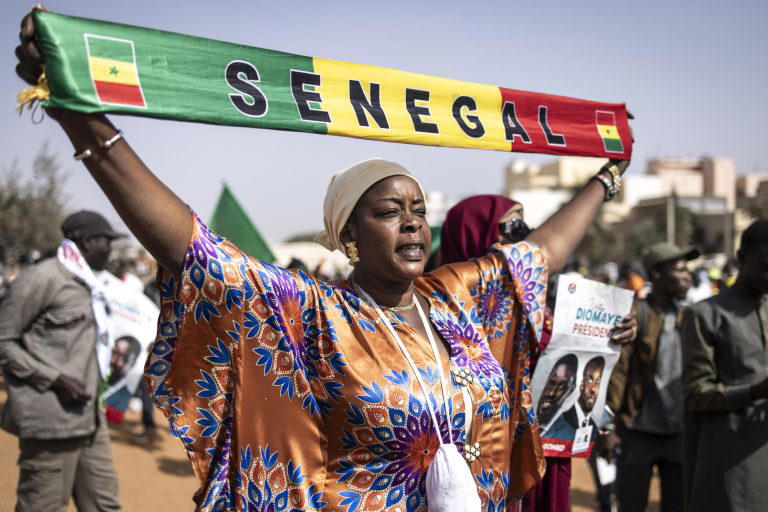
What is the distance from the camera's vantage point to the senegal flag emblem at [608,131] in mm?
3277

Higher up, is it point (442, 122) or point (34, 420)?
point (442, 122)

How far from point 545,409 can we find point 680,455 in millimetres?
1857

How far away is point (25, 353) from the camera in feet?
13.8

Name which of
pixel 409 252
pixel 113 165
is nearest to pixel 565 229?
pixel 409 252

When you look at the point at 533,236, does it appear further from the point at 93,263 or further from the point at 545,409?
the point at 93,263

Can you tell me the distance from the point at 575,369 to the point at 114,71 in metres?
2.39

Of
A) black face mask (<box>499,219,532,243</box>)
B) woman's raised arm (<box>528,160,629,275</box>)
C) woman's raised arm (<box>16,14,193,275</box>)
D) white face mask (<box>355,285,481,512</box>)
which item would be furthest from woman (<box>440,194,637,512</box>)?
woman's raised arm (<box>16,14,193,275</box>)

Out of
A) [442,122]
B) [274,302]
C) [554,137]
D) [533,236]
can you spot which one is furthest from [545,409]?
[274,302]

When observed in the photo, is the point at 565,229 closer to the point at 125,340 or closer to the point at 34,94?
the point at 34,94

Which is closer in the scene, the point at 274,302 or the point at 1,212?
the point at 274,302

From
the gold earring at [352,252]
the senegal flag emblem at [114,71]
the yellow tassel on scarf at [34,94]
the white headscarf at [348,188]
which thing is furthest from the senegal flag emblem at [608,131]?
the yellow tassel on scarf at [34,94]

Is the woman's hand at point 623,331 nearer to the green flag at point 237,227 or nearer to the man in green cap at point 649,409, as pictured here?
the man in green cap at point 649,409

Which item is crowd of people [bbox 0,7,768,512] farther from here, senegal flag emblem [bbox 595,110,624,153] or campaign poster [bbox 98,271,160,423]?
campaign poster [bbox 98,271,160,423]

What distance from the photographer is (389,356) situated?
230cm
